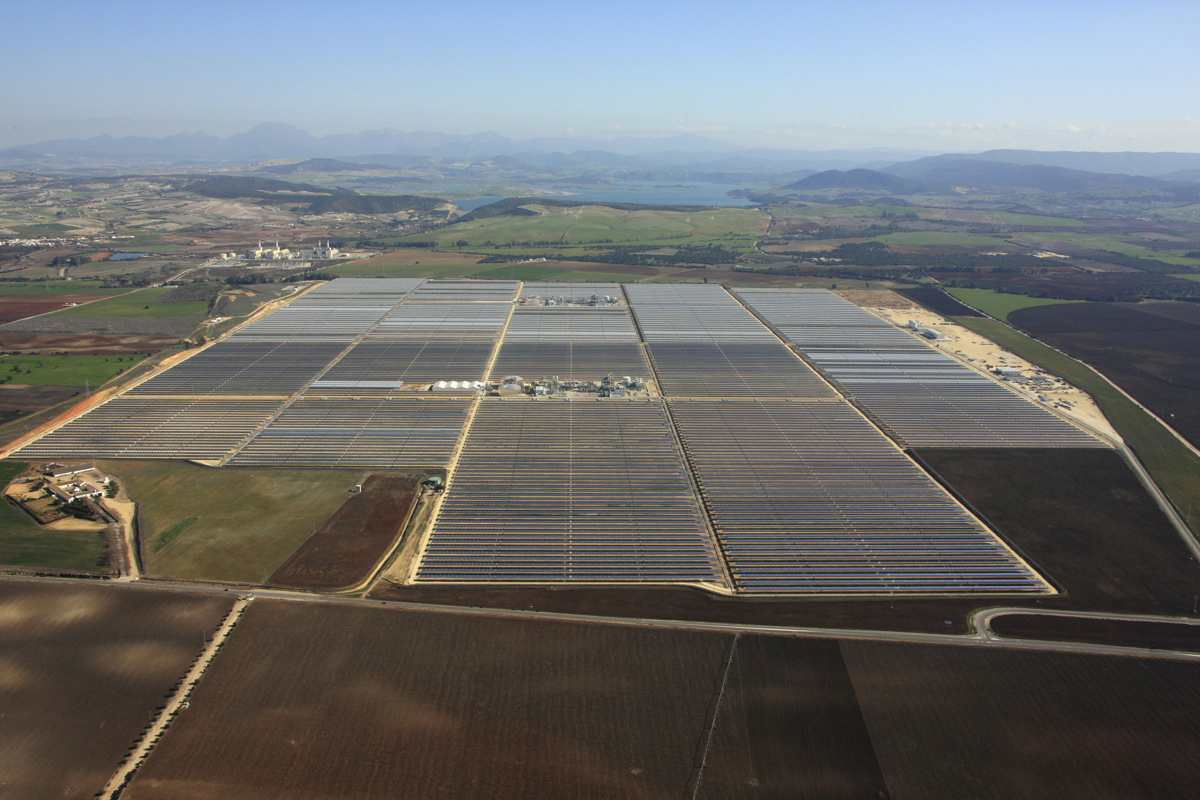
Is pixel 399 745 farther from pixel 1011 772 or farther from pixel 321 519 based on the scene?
pixel 1011 772

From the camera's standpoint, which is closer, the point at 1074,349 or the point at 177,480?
the point at 177,480

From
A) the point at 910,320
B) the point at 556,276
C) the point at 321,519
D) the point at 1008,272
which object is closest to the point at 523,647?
the point at 321,519

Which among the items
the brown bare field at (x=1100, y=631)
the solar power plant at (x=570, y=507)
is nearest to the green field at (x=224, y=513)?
the solar power plant at (x=570, y=507)

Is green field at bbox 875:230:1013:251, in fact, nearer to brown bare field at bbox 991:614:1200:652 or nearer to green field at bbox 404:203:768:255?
green field at bbox 404:203:768:255

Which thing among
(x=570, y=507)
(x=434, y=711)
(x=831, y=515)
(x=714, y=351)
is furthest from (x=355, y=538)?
(x=714, y=351)

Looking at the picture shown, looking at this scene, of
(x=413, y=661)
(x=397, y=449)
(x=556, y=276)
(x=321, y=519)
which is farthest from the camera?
(x=556, y=276)

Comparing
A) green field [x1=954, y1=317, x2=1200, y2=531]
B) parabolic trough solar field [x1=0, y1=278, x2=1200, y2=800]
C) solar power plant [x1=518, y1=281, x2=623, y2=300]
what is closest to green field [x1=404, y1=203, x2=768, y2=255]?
solar power plant [x1=518, y1=281, x2=623, y2=300]
